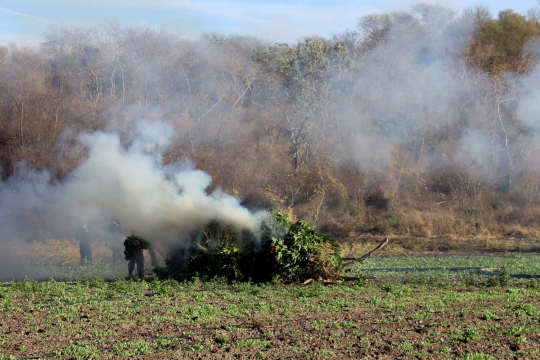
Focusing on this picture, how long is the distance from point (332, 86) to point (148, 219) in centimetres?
2219

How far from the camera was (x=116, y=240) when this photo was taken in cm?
2458

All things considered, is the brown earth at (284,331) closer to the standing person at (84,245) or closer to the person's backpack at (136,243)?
the person's backpack at (136,243)

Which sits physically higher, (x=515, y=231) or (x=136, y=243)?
(x=136, y=243)

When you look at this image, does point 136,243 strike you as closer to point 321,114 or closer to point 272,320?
point 272,320

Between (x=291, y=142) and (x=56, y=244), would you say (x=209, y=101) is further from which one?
(x=56, y=244)

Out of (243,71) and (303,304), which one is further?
(243,71)

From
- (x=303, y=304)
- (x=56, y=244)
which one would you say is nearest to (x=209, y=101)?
(x=56, y=244)

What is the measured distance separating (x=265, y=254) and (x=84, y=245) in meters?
10.9

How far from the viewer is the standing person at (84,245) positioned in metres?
24.4

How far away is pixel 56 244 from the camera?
89.0 feet

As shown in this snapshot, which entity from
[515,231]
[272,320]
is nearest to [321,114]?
[515,231]

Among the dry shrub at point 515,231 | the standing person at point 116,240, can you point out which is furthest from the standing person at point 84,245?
the dry shrub at point 515,231

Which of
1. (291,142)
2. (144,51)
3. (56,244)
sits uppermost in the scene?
(144,51)

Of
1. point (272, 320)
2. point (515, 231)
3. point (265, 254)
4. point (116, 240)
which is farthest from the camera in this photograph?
point (515, 231)
